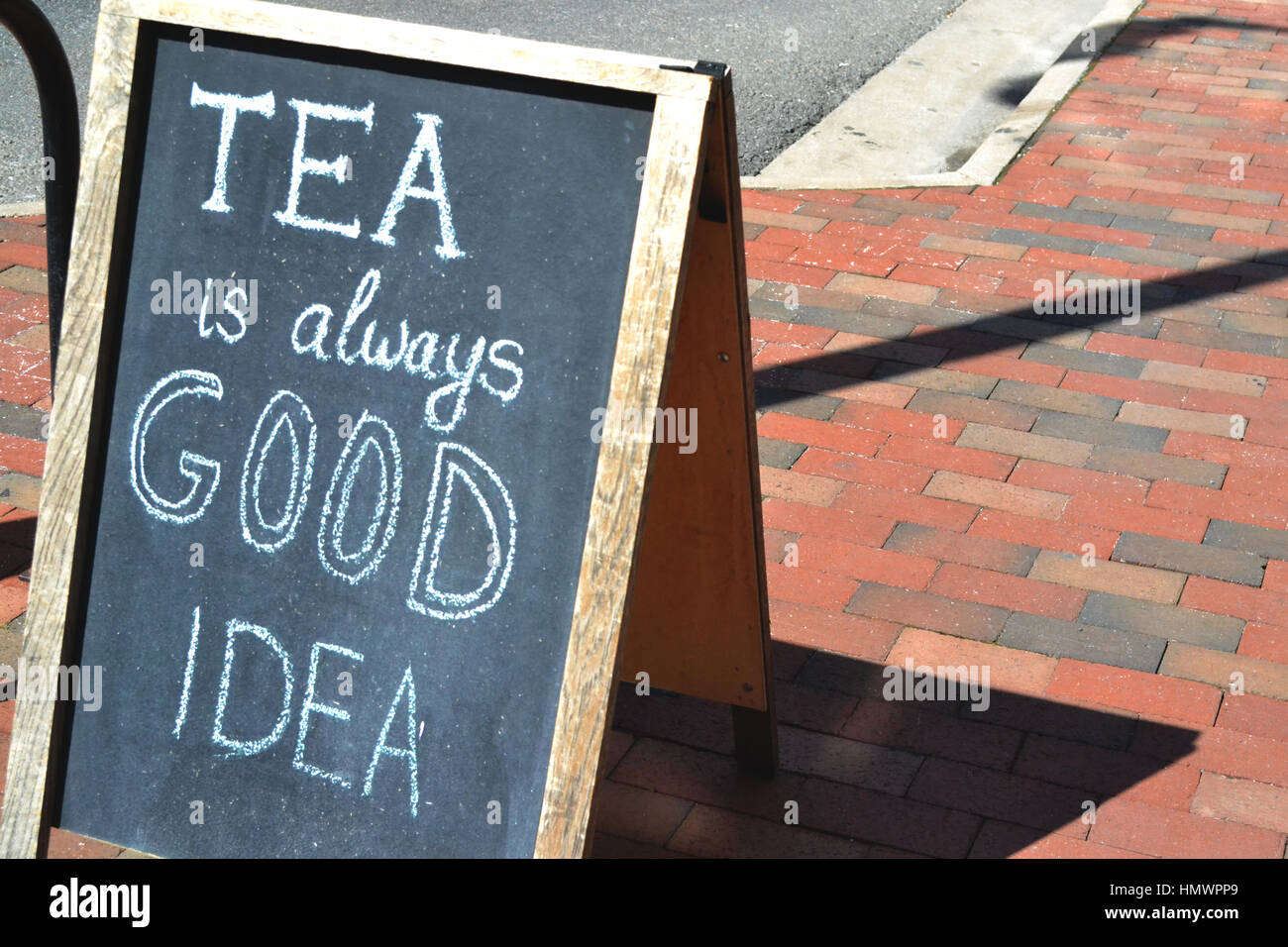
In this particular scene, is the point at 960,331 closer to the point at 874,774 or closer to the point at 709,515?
the point at 874,774

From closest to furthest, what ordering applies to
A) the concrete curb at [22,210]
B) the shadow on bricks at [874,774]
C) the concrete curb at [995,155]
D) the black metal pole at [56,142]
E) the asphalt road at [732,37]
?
the black metal pole at [56,142], the shadow on bricks at [874,774], the concrete curb at [22,210], the concrete curb at [995,155], the asphalt road at [732,37]

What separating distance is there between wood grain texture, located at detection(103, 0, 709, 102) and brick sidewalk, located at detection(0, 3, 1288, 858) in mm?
1423

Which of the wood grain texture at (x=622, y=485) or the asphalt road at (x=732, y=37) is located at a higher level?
the asphalt road at (x=732, y=37)

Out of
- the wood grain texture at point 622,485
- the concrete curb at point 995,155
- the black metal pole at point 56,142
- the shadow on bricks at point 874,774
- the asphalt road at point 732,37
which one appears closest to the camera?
the wood grain texture at point 622,485

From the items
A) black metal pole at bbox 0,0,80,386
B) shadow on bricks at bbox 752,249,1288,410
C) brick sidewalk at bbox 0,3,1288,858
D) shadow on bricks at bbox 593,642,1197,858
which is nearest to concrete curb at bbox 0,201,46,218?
brick sidewalk at bbox 0,3,1288,858

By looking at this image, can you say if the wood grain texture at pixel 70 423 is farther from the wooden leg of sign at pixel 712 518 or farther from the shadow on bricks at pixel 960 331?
the shadow on bricks at pixel 960 331

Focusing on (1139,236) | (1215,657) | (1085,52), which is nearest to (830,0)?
(1085,52)

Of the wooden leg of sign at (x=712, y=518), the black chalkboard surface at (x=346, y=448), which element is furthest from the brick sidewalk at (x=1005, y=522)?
the black chalkboard surface at (x=346, y=448)

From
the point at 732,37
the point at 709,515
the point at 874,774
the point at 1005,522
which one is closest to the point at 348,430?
the point at 709,515

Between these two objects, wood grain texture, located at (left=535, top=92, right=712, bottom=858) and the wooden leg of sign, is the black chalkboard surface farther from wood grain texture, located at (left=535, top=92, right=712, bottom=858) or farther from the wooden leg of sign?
the wooden leg of sign

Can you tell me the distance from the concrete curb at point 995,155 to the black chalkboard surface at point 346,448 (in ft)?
13.1

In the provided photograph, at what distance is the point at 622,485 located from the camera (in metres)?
2.11

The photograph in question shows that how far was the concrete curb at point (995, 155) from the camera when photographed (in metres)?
6.12

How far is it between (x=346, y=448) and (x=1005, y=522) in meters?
2.11
